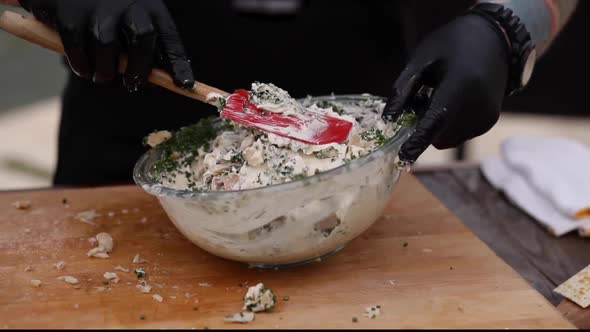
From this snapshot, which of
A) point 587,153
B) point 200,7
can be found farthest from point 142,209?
point 587,153

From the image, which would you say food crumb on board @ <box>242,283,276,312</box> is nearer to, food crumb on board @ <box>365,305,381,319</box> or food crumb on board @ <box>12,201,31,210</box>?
food crumb on board @ <box>365,305,381,319</box>

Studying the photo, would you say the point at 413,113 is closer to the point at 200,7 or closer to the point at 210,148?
the point at 210,148

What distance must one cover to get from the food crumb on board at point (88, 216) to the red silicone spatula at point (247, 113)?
44cm

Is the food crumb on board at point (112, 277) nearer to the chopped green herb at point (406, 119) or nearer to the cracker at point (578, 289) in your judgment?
the chopped green herb at point (406, 119)

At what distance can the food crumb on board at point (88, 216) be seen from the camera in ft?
5.54

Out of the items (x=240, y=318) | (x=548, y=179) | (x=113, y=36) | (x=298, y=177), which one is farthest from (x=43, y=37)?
(x=548, y=179)

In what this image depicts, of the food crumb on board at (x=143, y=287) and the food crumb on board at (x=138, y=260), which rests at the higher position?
the food crumb on board at (x=143, y=287)

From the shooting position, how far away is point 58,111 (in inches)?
202

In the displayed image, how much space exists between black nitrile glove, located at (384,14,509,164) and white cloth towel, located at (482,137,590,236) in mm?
351

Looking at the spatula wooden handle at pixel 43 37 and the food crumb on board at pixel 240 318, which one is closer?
the food crumb on board at pixel 240 318

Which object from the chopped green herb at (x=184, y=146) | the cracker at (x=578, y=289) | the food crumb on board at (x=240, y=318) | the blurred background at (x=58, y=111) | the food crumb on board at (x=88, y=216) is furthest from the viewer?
the blurred background at (x=58, y=111)

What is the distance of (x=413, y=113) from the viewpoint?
150 cm

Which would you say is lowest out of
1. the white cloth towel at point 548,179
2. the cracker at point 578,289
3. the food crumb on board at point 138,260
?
the white cloth towel at point 548,179

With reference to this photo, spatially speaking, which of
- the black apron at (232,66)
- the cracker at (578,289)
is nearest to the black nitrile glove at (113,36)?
the black apron at (232,66)
